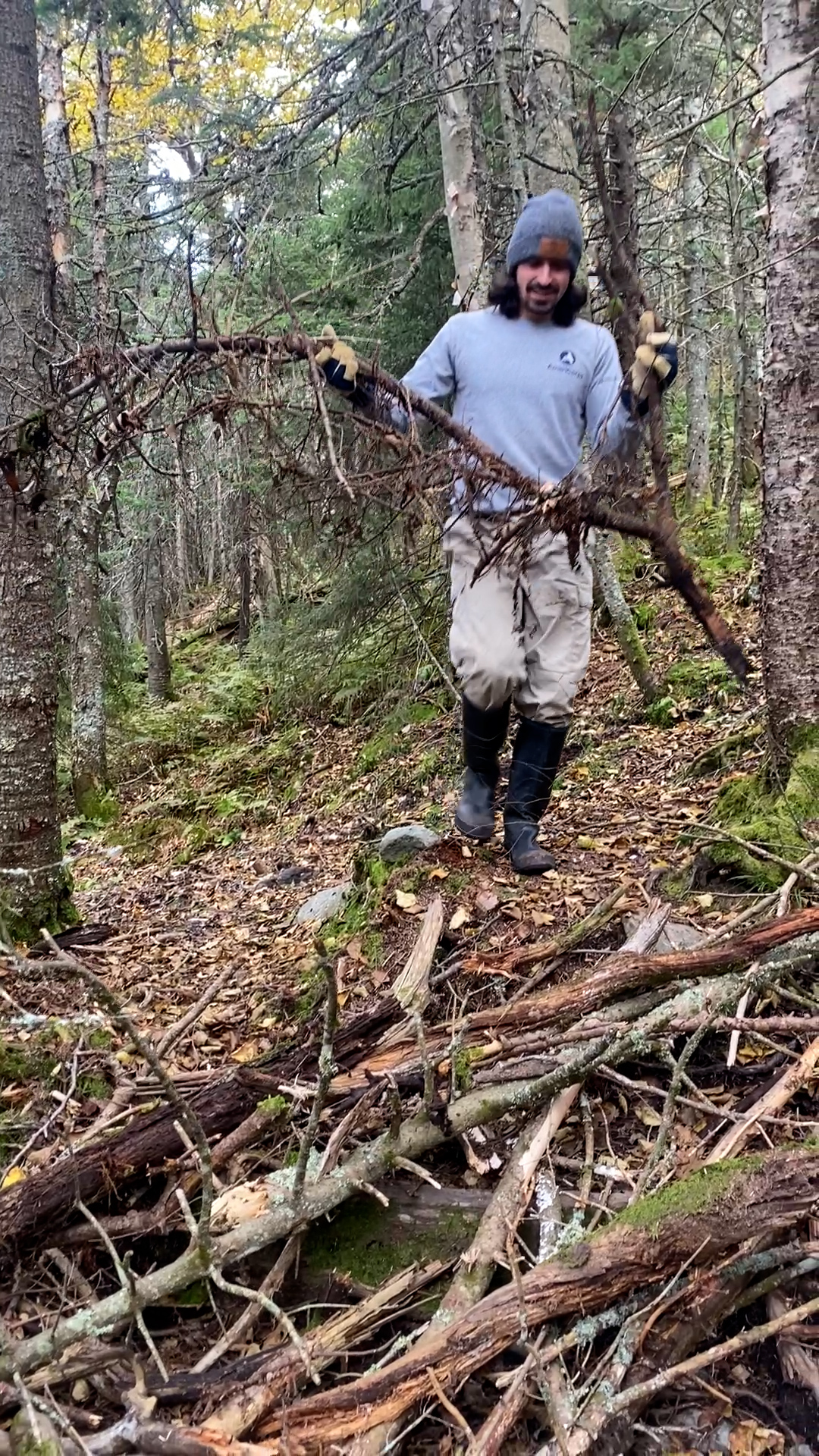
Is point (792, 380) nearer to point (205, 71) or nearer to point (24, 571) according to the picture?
point (24, 571)

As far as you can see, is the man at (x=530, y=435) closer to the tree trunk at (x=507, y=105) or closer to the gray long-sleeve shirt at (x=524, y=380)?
the gray long-sleeve shirt at (x=524, y=380)

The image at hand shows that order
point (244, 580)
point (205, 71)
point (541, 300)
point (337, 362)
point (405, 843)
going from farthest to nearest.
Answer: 1. point (244, 580)
2. point (205, 71)
3. point (405, 843)
4. point (541, 300)
5. point (337, 362)

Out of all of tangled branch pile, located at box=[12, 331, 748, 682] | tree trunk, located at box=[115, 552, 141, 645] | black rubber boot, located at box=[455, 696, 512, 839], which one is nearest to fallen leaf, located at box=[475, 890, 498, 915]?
black rubber boot, located at box=[455, 696, 512, 839]

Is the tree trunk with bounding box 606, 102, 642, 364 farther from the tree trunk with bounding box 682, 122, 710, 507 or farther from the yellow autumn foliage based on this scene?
the tree trunk with bounding box 682, 122, 710, 507

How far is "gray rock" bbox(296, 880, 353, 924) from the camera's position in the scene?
15.1 feet

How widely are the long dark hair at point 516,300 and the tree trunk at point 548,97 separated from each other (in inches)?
92.8

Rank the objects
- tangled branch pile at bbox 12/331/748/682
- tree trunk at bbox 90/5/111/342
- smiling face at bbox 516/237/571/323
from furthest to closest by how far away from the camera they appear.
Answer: tree trunk at bbox 90/5/111/342 < smiling face at bbox 516/237/571/323 < tangled branch pile at bbox 12/331/748/682

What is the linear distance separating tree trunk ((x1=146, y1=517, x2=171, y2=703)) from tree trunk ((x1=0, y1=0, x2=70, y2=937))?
11219 millimetres

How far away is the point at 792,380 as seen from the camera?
3318 millimetres

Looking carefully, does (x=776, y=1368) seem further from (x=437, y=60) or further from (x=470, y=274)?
(x=437, y=60)

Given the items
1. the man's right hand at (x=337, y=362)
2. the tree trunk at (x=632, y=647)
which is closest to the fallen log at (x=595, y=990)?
the man's right hand at (x=337, y=362)

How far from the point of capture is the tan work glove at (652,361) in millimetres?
3145

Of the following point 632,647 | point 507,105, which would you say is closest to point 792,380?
point 632,647

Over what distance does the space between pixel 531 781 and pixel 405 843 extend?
84 cm
